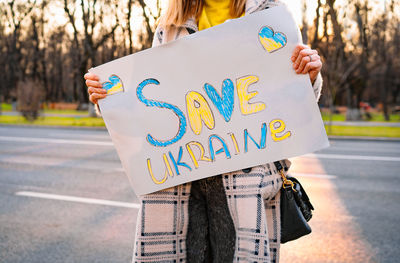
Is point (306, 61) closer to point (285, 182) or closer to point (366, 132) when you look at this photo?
point (285, 182)

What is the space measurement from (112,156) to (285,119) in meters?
7.67

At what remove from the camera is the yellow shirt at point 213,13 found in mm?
1753

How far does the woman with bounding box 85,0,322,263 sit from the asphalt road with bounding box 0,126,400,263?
1928 mm

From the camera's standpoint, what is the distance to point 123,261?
3.41m

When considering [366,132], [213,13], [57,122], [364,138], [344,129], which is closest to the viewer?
[213,13]

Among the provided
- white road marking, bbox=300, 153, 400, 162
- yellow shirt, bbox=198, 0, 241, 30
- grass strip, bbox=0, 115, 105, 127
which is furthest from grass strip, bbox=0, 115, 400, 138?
yellow shirt, bbox=198, 0, 241, 30

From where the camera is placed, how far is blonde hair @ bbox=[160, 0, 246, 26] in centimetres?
170

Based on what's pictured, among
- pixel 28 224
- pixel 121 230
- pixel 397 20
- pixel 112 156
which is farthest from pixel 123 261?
pixel 397 20

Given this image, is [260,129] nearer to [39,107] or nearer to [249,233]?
[249,233]

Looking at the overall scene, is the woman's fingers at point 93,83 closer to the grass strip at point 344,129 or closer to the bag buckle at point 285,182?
the bag buckle at point 285,182

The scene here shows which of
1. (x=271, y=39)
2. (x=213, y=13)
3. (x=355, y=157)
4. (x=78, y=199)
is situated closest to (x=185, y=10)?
(x=213, y=13)

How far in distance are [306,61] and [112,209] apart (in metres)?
3.84

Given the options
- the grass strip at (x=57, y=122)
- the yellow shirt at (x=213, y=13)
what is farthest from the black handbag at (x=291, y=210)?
the grass strip at (x=57, y=122)

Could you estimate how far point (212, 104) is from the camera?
170 centimetres
